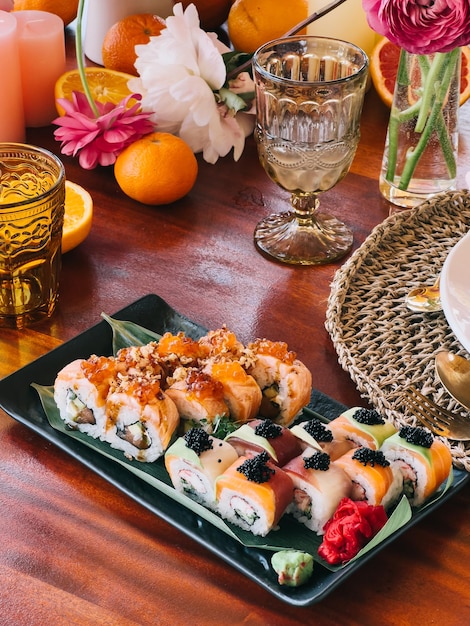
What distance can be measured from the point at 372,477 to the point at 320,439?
0.22 ft

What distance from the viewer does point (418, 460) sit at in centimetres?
82

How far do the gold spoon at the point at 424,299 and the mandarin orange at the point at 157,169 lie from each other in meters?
0.42

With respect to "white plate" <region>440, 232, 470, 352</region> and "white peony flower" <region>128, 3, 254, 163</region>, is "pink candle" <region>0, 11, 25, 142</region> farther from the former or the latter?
"white plate" <region>440, 232, 470, 352</region>

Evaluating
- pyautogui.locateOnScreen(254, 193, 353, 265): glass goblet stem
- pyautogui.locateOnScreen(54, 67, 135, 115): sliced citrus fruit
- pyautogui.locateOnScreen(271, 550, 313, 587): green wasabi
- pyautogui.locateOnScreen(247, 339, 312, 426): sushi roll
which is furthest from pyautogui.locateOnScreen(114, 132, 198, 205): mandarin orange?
pyautogui.locateOnScreen(271, 550, 313, 587): green wasabi

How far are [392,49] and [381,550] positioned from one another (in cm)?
110

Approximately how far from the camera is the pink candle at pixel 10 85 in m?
1.44

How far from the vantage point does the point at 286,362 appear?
942 mm

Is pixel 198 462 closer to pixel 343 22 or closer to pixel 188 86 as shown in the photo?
pixel 188 86

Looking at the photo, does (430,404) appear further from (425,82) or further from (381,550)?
(425,82)

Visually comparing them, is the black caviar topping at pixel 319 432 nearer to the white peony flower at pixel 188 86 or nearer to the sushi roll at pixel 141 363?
the sushi roll at pixel 141 363

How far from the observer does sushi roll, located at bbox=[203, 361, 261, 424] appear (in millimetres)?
905

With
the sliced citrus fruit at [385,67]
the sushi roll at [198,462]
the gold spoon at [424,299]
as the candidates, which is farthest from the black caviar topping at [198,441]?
the sliced citrus fruit at [385,67]

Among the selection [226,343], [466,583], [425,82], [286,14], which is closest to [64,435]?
[226,343]

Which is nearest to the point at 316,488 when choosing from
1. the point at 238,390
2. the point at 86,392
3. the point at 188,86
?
the point at 238,390
